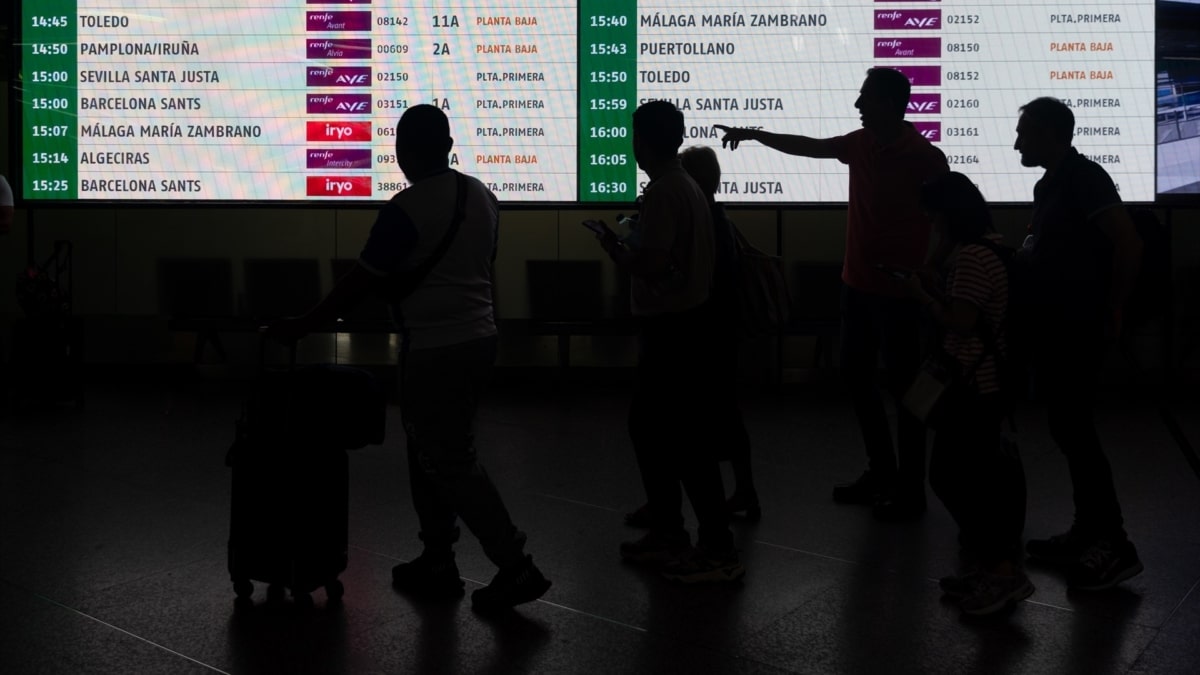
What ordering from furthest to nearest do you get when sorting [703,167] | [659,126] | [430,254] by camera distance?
[703,167], [659,126], [430,254]

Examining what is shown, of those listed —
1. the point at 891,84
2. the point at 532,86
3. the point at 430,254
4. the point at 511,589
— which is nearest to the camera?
the point at 430,254

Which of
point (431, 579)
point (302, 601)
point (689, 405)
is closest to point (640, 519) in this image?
point (689, 405)

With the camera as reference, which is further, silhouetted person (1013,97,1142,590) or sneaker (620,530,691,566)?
sneaker (620,530,691,566)

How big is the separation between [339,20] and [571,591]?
5353mm

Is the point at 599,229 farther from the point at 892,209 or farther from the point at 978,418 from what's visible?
the point at 892,209

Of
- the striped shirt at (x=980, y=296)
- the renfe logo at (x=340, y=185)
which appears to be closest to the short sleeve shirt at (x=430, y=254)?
the striped shirt at (x=980, y=296)

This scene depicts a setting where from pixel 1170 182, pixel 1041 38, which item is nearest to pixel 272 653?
pixel 1041 38

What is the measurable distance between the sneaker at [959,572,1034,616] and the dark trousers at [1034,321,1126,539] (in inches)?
18.9

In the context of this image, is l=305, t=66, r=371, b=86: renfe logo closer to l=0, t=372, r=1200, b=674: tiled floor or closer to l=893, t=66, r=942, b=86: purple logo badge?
l=0, t=372, r=1200, b=674: tiled floor

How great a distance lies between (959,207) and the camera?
127 inches

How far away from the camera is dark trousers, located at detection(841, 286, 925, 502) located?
4.33 meters

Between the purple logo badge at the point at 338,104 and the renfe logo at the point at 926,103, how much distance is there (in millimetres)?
3662

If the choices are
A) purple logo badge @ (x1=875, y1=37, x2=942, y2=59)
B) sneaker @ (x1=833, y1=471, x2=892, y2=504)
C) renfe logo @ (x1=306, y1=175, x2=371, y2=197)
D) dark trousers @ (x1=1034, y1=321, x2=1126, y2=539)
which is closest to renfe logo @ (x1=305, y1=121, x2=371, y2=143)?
renfe logo @ (x1=306, y1=175, x2=371, y2=197)

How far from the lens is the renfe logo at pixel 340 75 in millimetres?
7582
